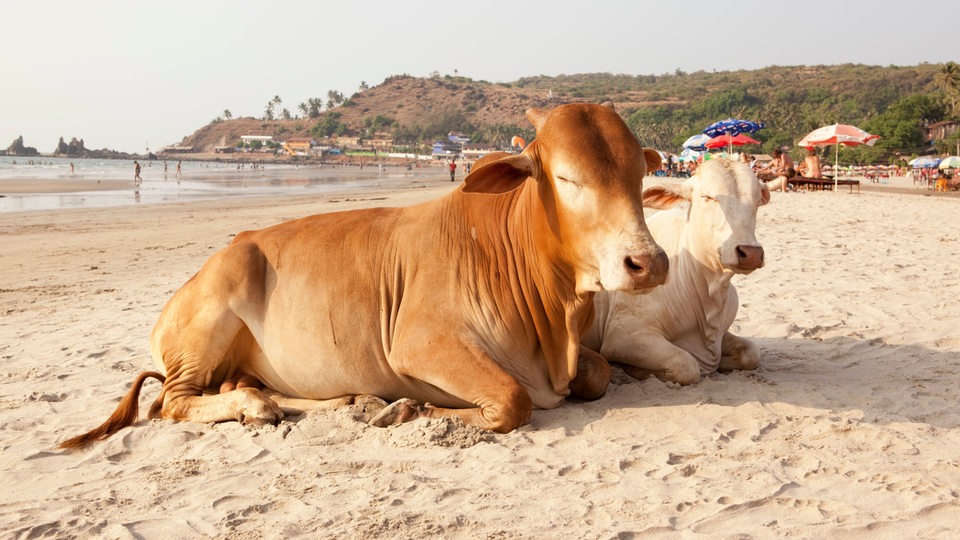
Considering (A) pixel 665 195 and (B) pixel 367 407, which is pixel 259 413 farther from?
(A) pixel 665 195

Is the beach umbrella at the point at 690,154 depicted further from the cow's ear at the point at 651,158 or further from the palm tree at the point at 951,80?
the cow's ear at the point at 651,158

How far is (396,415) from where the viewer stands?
5.08 meters

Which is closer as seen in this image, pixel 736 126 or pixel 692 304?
pixel 692 304

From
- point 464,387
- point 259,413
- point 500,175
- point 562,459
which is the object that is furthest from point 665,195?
point 259,413

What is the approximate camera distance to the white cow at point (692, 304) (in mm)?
5809

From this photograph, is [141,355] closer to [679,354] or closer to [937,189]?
[679,354]

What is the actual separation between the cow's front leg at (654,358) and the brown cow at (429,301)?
0.50 m

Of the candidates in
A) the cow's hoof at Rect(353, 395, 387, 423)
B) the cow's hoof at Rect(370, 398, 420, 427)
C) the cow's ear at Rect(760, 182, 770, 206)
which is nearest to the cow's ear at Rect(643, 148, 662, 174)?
the cow's ear at Rect(760, 182, 770, 206)

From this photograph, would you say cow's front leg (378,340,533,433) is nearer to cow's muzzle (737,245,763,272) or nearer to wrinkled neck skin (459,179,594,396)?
wrinkled neck skin (459,179,594,396)

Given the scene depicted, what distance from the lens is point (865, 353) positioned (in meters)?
6.70

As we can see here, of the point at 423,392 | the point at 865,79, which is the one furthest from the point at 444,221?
the point at 865,79

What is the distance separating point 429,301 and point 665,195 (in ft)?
6.64

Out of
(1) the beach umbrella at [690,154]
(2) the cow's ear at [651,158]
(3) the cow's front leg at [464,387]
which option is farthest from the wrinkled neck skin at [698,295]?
(1) the beach umbrella at [690,154]

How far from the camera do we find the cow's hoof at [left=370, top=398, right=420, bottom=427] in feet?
16.6
